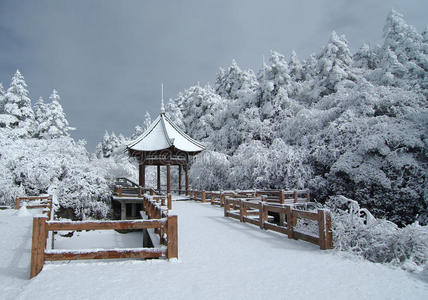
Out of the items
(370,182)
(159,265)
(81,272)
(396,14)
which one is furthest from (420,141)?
(396,14)

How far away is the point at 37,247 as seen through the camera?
4168 mm

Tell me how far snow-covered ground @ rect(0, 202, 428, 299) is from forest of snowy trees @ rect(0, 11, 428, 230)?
33.8ft

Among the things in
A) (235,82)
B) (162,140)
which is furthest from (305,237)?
(235,82)

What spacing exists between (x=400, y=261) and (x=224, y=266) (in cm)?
293

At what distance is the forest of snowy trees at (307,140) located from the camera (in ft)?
44.7

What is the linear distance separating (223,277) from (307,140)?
1633 cm

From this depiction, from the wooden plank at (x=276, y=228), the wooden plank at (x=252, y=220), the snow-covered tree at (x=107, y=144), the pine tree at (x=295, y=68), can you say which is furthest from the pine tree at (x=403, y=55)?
the snow-covered tree at (x=107, y=144)

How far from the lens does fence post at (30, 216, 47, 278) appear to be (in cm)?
412

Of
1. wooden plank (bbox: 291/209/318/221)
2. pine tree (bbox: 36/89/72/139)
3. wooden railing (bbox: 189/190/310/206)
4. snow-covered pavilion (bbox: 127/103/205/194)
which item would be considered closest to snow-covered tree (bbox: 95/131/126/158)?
pine tree (bbox: 36/89/72/139)

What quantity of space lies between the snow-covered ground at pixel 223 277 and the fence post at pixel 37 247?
156 millimetres

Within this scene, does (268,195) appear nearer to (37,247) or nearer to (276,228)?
(276,228)

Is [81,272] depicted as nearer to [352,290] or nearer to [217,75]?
[352,290]

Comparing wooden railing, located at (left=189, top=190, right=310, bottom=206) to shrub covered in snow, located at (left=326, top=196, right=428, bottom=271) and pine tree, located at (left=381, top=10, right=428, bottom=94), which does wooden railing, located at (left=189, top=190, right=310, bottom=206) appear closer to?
shrub covered in snow, located at (left=326, top=196, right=428, bottom=271)

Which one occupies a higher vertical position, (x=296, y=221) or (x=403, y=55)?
(x=403, y=55)
